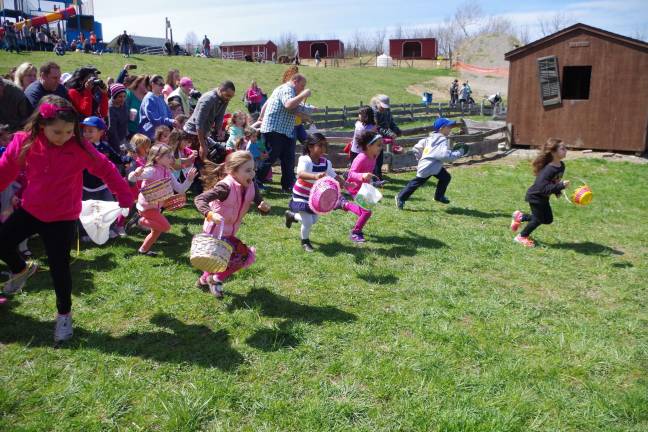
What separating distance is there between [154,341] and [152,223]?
6.84 feet

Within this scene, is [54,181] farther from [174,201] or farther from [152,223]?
[152,223]

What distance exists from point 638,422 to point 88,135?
Answer: 6061 mm

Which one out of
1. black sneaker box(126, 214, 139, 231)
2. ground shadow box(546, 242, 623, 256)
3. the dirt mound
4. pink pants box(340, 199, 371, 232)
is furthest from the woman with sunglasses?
the dirt mound

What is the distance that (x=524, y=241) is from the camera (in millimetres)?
7266

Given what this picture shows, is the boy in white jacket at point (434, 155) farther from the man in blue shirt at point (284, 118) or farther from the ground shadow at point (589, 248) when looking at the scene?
the ground shadow at point (589, 248)

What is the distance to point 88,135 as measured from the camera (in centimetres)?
601

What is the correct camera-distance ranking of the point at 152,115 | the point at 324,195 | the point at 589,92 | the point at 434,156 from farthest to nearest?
the point at 589,92
the point at 434,156
the point at 152,115
the point at 324,195

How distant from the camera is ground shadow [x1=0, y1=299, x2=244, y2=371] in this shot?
400 cm

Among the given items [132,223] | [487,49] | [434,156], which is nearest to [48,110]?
[132,223]

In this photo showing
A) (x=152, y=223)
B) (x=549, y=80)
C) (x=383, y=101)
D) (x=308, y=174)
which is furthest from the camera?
(x=549, y=80)

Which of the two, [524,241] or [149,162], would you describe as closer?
[149,162]

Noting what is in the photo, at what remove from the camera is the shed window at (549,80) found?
53.8ft

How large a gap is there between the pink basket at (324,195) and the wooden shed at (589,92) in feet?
43.7

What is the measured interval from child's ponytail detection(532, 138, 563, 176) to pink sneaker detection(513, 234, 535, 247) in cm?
97
